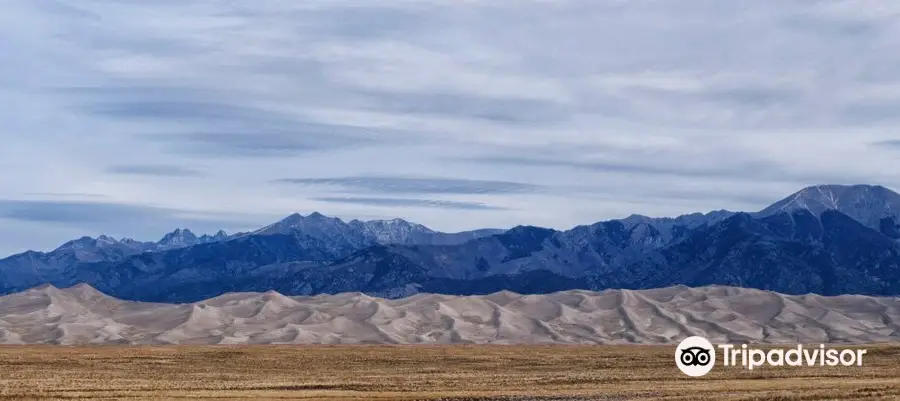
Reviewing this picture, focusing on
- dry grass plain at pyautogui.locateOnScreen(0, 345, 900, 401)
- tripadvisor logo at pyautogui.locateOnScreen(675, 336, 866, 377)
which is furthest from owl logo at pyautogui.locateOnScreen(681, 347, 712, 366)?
dry grass plain at pyautogui.locateOnScreen(0, 345, 900, 401)

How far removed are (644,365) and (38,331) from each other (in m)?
132

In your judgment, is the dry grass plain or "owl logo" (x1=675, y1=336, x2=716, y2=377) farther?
"owl logo" (x1=675, y1=336, x2=716, y2=377)

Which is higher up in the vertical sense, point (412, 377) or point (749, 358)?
point (749, 358)

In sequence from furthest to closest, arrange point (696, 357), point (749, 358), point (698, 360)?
point (749, 358), point (696, 357), point (698, 360)

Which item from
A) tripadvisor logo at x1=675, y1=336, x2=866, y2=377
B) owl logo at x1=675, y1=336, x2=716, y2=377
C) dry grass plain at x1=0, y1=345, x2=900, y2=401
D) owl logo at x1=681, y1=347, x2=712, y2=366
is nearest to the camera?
dry grass plain at x1=0, y1=345, x2=900, y2=401

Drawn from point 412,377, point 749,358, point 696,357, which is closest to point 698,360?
point 696,357

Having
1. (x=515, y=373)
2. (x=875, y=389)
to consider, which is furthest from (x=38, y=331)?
(x=875, y=389)

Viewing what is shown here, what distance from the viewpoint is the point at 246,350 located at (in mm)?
126688

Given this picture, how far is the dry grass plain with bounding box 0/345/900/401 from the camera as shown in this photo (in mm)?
64625

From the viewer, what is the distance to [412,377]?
85375 millimetres

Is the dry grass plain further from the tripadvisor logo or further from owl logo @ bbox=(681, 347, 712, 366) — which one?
owl logo @ bbox=(681, 347, 712, 366)

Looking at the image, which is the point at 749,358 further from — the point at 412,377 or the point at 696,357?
the point at 412,377

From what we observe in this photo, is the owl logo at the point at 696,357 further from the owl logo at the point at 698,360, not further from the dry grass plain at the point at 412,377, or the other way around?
the dry grass plain at the point at 412,377

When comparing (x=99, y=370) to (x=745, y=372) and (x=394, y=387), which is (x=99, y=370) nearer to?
(x=394, y=387)
